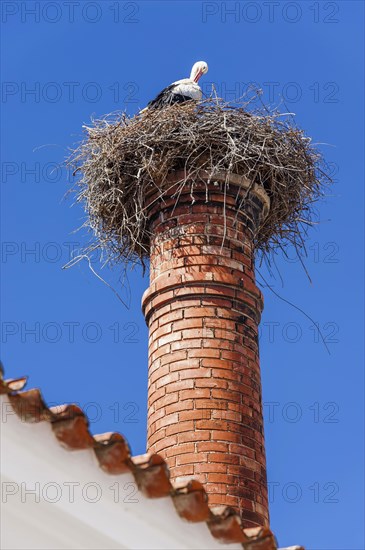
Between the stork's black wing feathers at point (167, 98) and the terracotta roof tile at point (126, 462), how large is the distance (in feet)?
19.7

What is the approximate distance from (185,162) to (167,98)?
168 centimetres

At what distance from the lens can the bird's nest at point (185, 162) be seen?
8844 mm

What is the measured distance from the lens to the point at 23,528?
4.25 meters

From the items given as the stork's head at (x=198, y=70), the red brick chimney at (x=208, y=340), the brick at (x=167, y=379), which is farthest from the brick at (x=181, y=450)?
the stork's head at (x=198, y=70)

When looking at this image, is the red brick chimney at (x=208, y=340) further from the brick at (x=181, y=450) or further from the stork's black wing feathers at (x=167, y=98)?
the stork's black wing feathers at (x=167, y=98)

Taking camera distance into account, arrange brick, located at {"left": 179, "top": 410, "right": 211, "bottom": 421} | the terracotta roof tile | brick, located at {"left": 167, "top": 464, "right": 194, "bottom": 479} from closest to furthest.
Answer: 1. the terracotta roof tile
2. brick, located at {"left": 167, "top": 464, "right": 194, "bottom": 479}
3. brick, located at {"left": 179, "top": 410, "right": 211, "bottom": 421}

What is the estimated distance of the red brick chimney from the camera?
7562mm

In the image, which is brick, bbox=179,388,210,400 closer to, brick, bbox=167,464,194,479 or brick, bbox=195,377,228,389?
brick, bbox=195,377,228,389

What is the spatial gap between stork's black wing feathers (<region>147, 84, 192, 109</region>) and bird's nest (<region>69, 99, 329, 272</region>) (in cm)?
50

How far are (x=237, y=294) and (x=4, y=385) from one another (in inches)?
169

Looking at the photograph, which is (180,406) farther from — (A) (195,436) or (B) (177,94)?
(B) (177,94)

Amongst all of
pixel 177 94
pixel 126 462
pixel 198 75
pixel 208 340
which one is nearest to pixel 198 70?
pixel 198 75

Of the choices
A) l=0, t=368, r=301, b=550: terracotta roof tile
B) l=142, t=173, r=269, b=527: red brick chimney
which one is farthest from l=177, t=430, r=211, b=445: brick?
l=0, t=368, r=301, b=550: terracotta roof tile

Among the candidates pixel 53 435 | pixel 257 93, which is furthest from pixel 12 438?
pixel 257 93
